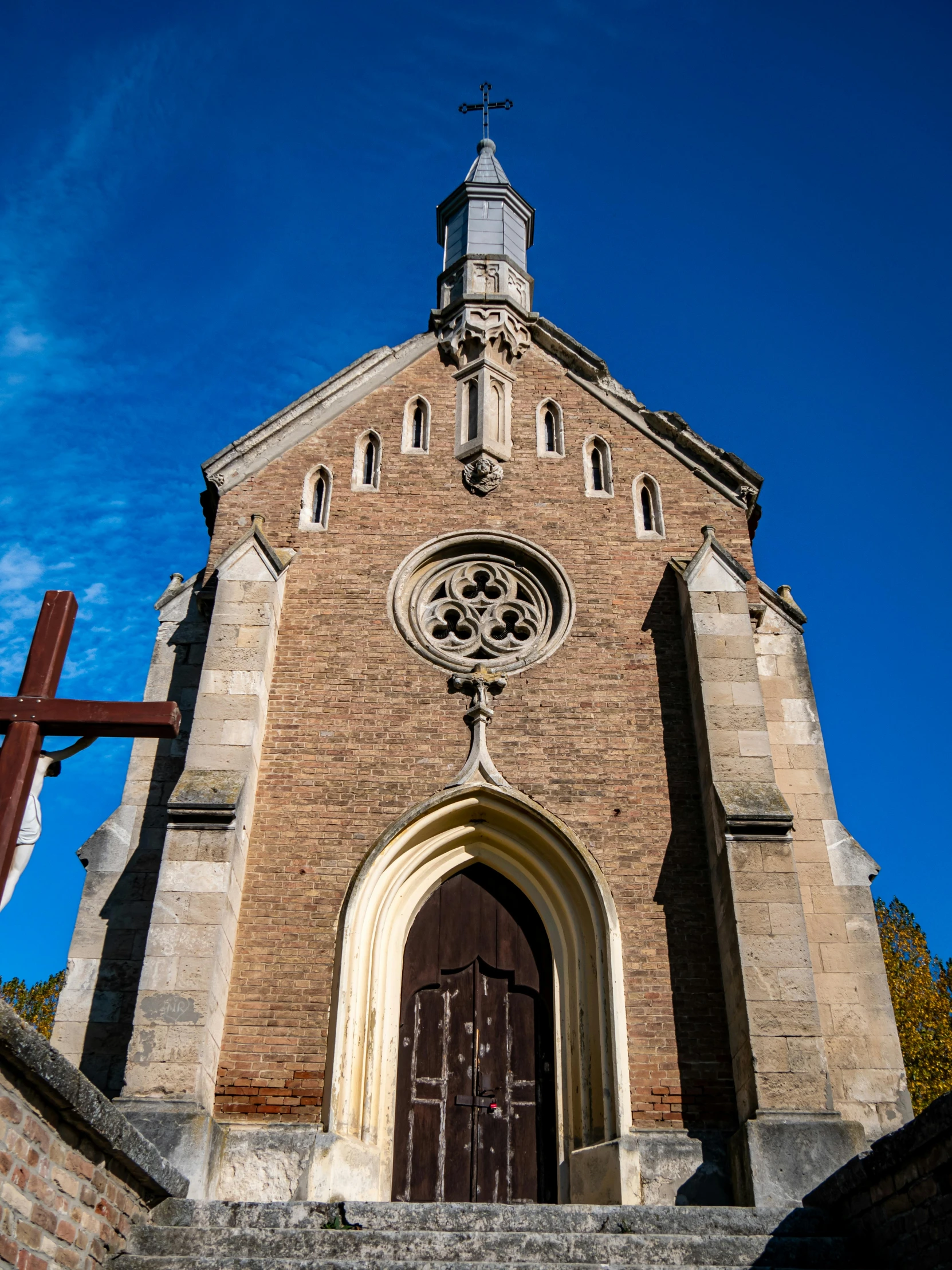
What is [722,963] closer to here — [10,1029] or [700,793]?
[700,793]

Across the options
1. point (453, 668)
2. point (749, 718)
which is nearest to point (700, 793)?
point (749, 718)

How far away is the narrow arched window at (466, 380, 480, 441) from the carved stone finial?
11.6 feet

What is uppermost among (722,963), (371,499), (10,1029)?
(371,499)

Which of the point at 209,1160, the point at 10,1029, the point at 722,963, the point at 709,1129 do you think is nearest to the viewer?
the point at 10,1029

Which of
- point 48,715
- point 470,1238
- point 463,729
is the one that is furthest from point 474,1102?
point 48,715

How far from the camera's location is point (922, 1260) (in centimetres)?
608

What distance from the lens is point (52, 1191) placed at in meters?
5.85

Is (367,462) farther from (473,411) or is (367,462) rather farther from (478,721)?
(478,721)

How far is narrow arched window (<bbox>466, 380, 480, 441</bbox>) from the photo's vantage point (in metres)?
13.8

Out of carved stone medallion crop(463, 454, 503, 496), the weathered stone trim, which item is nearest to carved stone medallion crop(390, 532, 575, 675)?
carved stone medallion crop(463, 454, 503, 496)

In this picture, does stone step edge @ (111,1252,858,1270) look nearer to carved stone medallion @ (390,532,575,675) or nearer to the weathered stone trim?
the weathered stone trim

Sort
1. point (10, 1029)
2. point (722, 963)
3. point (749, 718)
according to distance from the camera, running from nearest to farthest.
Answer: point (10, 1029) → point (722, 963) → point (749, 718)

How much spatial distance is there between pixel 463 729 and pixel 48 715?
552 cm

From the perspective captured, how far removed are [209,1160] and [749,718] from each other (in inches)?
242
